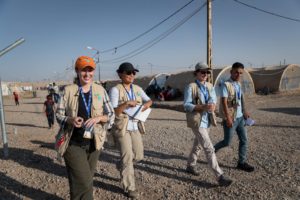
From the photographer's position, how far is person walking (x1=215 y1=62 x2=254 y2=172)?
4.34 metres

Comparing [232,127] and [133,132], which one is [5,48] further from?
[232,127]

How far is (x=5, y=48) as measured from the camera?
16.2ft

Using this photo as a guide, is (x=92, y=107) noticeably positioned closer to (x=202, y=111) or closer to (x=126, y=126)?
(x=126, y=126)

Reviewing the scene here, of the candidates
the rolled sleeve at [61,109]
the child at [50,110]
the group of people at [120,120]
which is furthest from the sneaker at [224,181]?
the child at [50,110]

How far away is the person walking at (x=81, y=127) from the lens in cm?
275

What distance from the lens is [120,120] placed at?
3590 millimetres

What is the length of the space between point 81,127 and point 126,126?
0.95m

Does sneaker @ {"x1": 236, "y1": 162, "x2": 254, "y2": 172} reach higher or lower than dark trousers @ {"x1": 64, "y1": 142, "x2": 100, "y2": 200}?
lower

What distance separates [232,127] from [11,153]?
209 inches

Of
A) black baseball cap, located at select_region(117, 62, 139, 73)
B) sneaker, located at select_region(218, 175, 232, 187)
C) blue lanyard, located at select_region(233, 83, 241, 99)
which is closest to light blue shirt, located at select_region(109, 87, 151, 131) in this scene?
black baseball cap, located at select_region(117, 62, 139, 73)

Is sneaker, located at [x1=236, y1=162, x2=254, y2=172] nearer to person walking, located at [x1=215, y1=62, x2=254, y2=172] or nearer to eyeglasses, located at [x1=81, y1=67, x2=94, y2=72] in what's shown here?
person walking, located at [x1=215, y1=62, x2=254, y2=172]

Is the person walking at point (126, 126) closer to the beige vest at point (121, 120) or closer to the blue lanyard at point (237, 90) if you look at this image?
the beige vest at point (121, 120)

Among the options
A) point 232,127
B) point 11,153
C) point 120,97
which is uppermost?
point 120,97

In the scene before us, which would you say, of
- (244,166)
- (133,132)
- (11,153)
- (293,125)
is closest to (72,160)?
(133,132)
